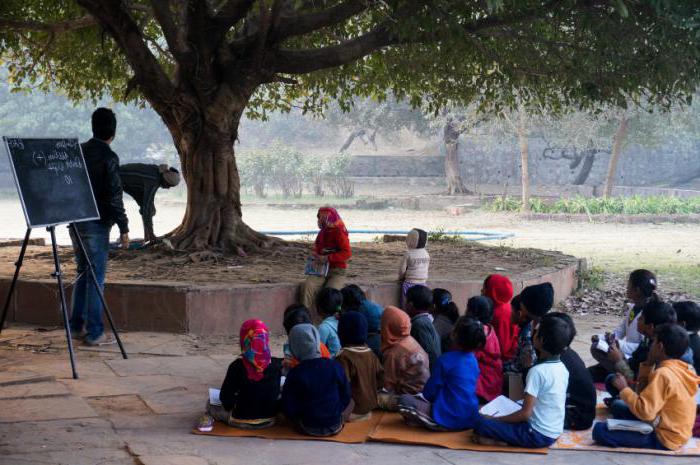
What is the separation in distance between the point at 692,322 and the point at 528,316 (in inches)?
43.9

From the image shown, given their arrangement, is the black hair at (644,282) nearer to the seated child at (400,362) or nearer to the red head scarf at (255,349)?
the seated child at (400,362)

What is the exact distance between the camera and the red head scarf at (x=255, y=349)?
5324 millimetres

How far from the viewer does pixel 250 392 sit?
17.8 feet

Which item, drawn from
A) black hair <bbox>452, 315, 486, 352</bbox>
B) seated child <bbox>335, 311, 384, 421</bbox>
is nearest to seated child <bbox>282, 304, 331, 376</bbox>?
seated child <bbox>335, 311, 384, 421</bbox>

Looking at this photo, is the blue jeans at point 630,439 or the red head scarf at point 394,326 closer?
the blue jeans at point 630,439

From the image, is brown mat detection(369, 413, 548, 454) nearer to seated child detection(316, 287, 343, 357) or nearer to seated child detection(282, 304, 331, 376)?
seated child detection(282, 304, 331, 376)

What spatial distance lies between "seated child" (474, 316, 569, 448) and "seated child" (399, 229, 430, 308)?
3261 millimetres

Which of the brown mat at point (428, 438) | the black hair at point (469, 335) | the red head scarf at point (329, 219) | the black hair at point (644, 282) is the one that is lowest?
the brown mat at point (428, 438)

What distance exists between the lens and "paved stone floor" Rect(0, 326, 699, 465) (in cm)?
494

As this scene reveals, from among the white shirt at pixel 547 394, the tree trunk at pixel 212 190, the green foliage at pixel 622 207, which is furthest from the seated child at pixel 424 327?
the green foliage at pixel 622 207

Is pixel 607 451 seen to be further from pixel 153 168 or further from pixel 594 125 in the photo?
pixel 594 125

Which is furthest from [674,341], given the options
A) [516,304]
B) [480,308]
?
[516,304]

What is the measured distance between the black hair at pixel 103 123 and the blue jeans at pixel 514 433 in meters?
4.22

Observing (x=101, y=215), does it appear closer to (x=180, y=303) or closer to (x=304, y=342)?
(x=180, y=303)
